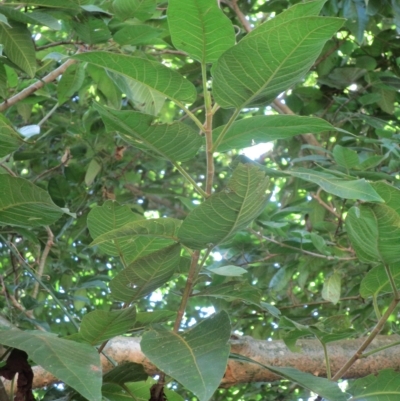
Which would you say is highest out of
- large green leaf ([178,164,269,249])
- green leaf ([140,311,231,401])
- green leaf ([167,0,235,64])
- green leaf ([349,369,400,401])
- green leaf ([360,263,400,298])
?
green leaf ([167,0,235,64])

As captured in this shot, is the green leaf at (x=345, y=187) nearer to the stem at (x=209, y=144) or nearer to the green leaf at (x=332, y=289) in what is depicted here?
the stem at (x=209, y=144)

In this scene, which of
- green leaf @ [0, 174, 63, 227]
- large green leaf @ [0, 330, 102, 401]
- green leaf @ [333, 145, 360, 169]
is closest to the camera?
large green leaf @ [0, 330, 102, 401]

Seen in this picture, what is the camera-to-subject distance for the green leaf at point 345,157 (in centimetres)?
155

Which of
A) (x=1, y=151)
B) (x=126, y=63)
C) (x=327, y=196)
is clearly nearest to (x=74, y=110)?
(x=327, y=196)

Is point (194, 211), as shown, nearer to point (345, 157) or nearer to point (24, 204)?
point (24, 204)

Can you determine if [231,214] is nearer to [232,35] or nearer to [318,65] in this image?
[232,35]

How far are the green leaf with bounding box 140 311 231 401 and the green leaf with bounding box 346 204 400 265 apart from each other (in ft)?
0.67

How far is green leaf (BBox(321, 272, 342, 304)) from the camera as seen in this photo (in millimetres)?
1652

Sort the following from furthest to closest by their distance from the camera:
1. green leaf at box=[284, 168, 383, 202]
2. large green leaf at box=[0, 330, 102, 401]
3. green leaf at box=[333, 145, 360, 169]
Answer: green leaf at box=[333, 145, 360, 169], green leaf at box=[284, 168, 383, 202], large green leaf at box=[0, 330, 102, 401]

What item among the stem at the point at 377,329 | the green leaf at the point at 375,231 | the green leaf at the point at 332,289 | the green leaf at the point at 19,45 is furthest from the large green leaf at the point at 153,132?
the green leaf at the point at 332,289

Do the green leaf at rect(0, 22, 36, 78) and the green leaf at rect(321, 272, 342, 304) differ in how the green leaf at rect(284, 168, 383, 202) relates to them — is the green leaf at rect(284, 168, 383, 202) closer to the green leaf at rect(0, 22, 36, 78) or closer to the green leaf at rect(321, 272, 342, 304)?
the green leaf at rect(0, 22, 36, 78)

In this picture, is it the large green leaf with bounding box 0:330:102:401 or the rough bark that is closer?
the large green leaf with bounding box 0:330:102:401

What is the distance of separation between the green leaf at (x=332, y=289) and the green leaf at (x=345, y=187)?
88cm

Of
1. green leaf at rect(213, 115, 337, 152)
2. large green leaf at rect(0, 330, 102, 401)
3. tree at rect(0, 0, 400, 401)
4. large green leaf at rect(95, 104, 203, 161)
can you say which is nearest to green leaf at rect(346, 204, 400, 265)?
tree at rect(0, 0, 400, 401)
